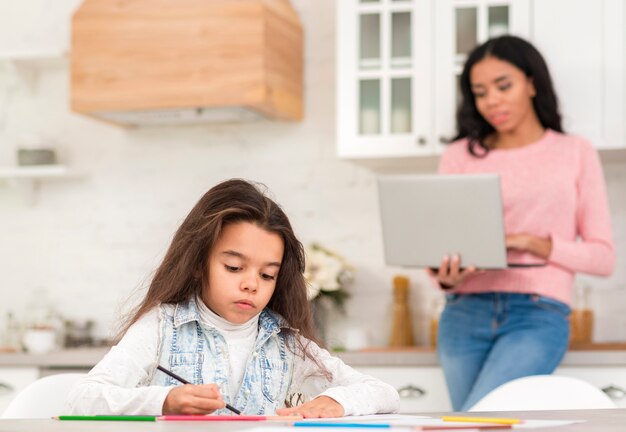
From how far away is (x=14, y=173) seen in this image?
3.98 metres

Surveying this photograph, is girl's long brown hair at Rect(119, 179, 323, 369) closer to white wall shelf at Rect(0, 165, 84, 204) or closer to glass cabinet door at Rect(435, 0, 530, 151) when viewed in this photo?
glass cabinet door at Rect(435, 0, 530, 151)

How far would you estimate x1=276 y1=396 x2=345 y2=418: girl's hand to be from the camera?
1.43m

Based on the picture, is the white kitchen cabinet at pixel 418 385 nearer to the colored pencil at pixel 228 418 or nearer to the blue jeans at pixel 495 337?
the blue jeans at pixel 495 337

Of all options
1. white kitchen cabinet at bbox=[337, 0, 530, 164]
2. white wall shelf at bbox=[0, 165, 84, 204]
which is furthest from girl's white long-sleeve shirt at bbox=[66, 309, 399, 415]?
white wall shelf at bbox=[0, 165, 84, 204]

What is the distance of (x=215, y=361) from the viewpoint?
6.09 ft

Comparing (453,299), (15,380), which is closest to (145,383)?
(453,299)

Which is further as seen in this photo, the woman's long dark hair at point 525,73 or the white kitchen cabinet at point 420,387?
the white kitchen cabinet at point 420,387

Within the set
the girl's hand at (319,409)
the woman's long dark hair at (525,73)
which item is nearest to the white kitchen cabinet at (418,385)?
→ the woman's long dark hair at (525,73)

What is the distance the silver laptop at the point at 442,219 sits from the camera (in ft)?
9.13

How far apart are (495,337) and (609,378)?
0.41 metres

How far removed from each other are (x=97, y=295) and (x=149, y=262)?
252 mm

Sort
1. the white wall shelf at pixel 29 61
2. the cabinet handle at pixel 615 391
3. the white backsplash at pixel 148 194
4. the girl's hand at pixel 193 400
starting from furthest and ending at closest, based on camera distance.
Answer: the white wall shelf at pixel 29 61 → the white backsplash at pixel 148 194 → the cabinet handle at pixel 615 391 → the girl's hand at pixel 193 400

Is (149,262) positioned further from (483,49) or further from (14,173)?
(483,49)

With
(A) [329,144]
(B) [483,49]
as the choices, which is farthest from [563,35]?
(A) [329,144]
